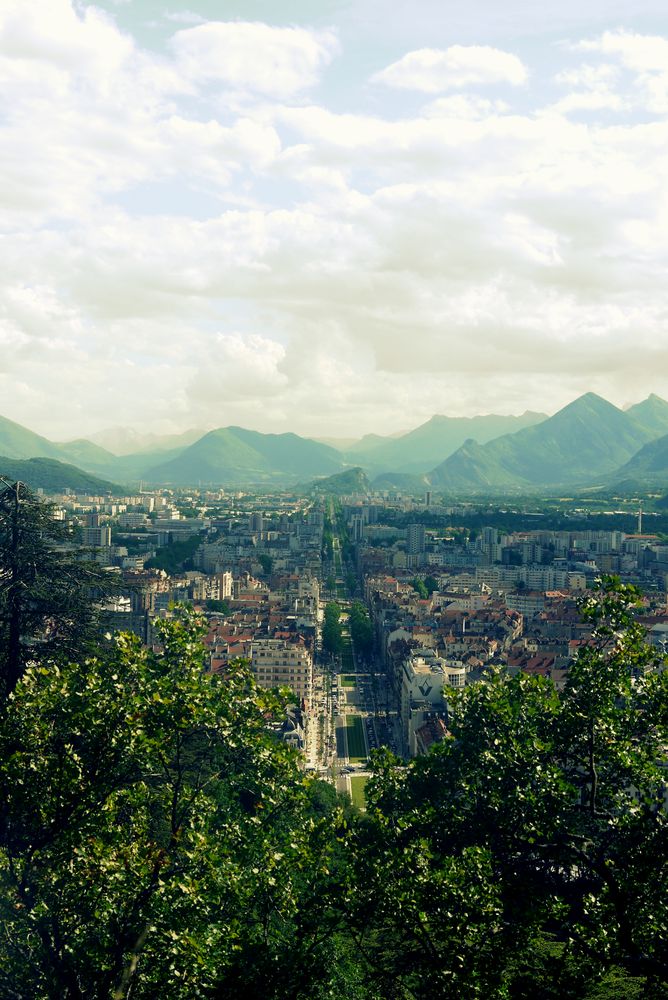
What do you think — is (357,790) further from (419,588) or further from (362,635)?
(419,588)

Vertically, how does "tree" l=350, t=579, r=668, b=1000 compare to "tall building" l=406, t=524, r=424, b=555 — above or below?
above

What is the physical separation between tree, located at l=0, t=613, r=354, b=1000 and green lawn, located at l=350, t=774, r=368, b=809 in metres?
24.8

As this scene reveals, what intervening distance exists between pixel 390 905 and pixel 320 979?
99cm

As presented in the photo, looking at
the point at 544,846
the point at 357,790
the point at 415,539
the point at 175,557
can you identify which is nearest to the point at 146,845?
the point at 544,846

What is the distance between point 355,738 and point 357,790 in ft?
26.6

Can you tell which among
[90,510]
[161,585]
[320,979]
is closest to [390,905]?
[320,979]

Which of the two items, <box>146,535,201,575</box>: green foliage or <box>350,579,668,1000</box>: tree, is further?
<box>146,535,201,575</box>: green foliage

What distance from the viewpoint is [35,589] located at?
1753cm

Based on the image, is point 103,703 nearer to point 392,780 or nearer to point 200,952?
point 200,952

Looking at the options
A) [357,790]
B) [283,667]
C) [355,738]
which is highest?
[283,667]

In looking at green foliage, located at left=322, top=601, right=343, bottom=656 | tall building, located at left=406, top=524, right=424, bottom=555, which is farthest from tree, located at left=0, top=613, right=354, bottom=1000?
tall building, located at left=406, top=524, right=424, bottom=555

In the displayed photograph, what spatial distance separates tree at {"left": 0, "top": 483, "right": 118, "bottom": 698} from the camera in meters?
17.3

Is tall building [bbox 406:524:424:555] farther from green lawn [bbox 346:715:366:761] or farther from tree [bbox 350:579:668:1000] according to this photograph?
tree [bbox 350:579:668:1000]

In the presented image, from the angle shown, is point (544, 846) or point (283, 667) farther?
point (283, 667)
